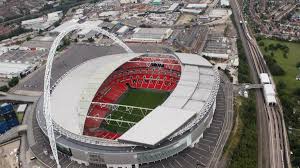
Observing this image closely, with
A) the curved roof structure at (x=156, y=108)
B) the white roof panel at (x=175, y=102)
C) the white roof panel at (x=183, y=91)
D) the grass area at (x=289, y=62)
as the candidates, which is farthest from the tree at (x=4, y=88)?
the grass area at (x=289, y=62)

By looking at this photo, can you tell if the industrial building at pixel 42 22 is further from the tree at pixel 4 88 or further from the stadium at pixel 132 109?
the stadium at pixel 132 109

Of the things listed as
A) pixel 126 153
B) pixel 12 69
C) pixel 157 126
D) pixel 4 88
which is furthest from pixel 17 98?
pixel 157 126

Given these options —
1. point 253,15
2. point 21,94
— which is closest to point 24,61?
point 21,94

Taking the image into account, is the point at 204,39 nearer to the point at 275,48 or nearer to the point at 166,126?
the point at 275,48

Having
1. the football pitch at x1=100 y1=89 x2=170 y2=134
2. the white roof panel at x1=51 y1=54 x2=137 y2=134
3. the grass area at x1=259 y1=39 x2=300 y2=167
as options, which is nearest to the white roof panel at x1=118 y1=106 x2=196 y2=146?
the football pitch at x1=100 y1=89 x2=170 y2=134

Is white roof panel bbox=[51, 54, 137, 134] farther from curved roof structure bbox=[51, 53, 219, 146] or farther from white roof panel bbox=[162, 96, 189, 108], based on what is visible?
white roof panel bbox=[162, 96, 189, 108]

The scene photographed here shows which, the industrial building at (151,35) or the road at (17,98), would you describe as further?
the industrial building at (151,35)
